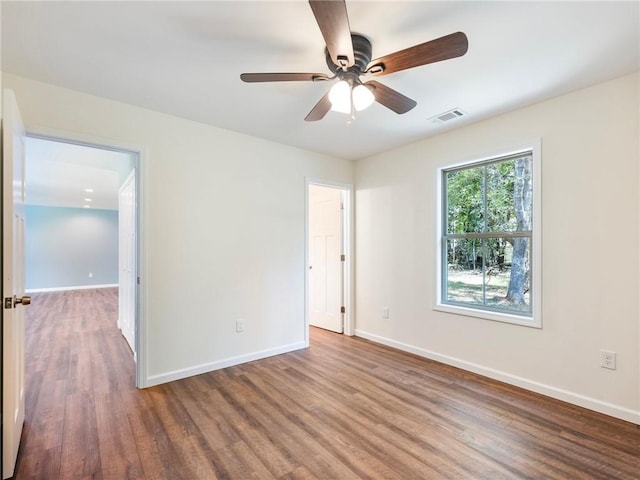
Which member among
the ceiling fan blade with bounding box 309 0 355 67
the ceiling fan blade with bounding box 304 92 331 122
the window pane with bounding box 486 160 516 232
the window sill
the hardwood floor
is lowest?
the hardwood floor

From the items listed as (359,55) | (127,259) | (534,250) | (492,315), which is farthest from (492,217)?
(127,259)

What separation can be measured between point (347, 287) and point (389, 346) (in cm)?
93

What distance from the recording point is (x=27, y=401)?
2.45 metres

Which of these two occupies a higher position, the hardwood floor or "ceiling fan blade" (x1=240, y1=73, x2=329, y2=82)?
"ceiling fan blade" (x1=240, y1=73, x2=329, y2=82)

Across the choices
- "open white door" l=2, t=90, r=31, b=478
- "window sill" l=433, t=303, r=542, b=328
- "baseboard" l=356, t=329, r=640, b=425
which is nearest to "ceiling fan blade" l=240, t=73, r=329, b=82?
"open white door" l=2, t=90, r=31, b=478

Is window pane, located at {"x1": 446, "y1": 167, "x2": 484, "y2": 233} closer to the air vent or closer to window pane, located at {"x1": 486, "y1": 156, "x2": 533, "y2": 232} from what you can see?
window pane, located at {"x1": 486, "y1": 156, "x2": 533, "y2": 232}

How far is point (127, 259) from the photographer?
4.14 metres

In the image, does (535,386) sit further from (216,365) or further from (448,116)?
(216,365)

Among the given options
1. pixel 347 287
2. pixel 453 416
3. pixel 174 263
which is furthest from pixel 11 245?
pixel 347 287

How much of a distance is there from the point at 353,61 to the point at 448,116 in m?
1.59

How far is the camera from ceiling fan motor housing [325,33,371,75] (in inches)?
68.5

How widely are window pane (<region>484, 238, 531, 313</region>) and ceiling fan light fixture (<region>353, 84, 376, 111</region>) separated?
6.41 ft

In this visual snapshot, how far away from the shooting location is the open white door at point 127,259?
371 cm

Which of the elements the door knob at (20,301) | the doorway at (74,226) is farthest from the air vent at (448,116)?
the doorway at (74,226)
